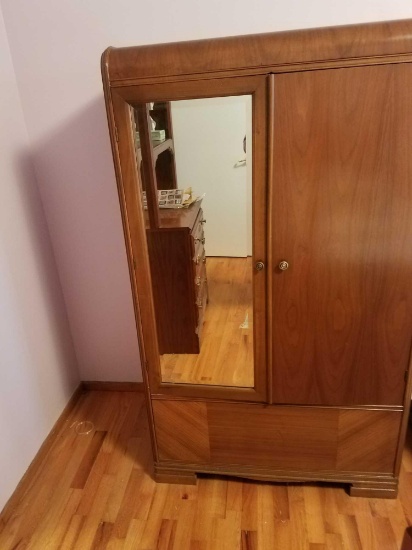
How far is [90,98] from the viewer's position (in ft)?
5.59

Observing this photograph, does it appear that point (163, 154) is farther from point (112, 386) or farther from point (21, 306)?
point (112, 386)

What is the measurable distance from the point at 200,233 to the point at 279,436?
0.85m

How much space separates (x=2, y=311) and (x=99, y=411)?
0.84m

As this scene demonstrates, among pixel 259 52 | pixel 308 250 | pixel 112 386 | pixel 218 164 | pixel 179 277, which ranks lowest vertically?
pixel 112 386

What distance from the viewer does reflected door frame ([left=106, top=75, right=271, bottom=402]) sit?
1145 mm

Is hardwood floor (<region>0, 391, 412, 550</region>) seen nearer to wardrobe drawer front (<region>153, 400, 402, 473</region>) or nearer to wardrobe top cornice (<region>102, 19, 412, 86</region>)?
wardrobe drawer front (<region>153, 400, 402, 473</region>)

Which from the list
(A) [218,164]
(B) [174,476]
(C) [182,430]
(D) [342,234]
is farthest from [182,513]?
(A) [218,164]

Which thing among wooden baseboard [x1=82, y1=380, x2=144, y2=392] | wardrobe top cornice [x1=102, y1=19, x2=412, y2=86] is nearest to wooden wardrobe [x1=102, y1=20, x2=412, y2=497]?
wardrobe top cornice [x1=102, y1=19, x2=412, y2=86]

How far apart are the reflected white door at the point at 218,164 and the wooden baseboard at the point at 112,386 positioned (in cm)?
121

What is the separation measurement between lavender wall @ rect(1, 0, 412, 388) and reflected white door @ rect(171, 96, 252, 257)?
55cm

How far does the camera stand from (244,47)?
3.60ft

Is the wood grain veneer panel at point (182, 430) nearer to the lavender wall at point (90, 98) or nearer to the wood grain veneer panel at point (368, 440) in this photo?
the wood grain veneer panel at point (368, 440)

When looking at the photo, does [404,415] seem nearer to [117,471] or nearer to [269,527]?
[269,527]

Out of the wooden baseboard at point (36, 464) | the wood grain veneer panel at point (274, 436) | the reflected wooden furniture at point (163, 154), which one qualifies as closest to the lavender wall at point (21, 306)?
the wooden baseboard at point (36, 464)
